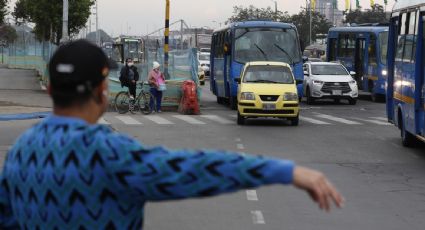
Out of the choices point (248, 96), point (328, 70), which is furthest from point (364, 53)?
point (248, 96)

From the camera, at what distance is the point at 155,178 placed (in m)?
2.45

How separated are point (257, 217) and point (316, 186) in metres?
6.48

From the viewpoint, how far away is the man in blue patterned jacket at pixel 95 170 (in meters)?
2.45

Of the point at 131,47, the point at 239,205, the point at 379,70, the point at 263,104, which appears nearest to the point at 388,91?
the point at 263,104

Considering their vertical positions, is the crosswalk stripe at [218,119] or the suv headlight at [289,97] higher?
the suv headlight at [289,97]

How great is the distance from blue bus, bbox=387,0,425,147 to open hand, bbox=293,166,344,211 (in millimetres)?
11866

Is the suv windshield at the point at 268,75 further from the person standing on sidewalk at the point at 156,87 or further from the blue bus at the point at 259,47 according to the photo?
the blue bus at the point at 259,47

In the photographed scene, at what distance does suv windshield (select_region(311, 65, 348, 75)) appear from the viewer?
31.9 m

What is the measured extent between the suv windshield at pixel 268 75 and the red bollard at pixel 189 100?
10.00ft

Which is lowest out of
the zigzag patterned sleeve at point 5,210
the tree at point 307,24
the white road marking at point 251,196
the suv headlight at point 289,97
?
the white road marking at point 251,196

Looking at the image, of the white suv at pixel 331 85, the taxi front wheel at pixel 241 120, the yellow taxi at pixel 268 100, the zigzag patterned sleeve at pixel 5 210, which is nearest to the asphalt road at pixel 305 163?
the taxi front wheel at pixel 241 120

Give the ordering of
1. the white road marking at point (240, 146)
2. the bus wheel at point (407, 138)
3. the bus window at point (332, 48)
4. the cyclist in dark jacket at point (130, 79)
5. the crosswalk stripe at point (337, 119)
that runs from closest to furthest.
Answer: the white road marking at point (240, 146)
the bus wheel at point (407, 138)
the crosswalk stripe at point (337, 119)
the cyclist in dark jacket at point (130, 79)
the bus window at point (332, 48)

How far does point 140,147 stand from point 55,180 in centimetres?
27

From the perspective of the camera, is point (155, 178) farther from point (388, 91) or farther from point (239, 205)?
point (388, 91)
